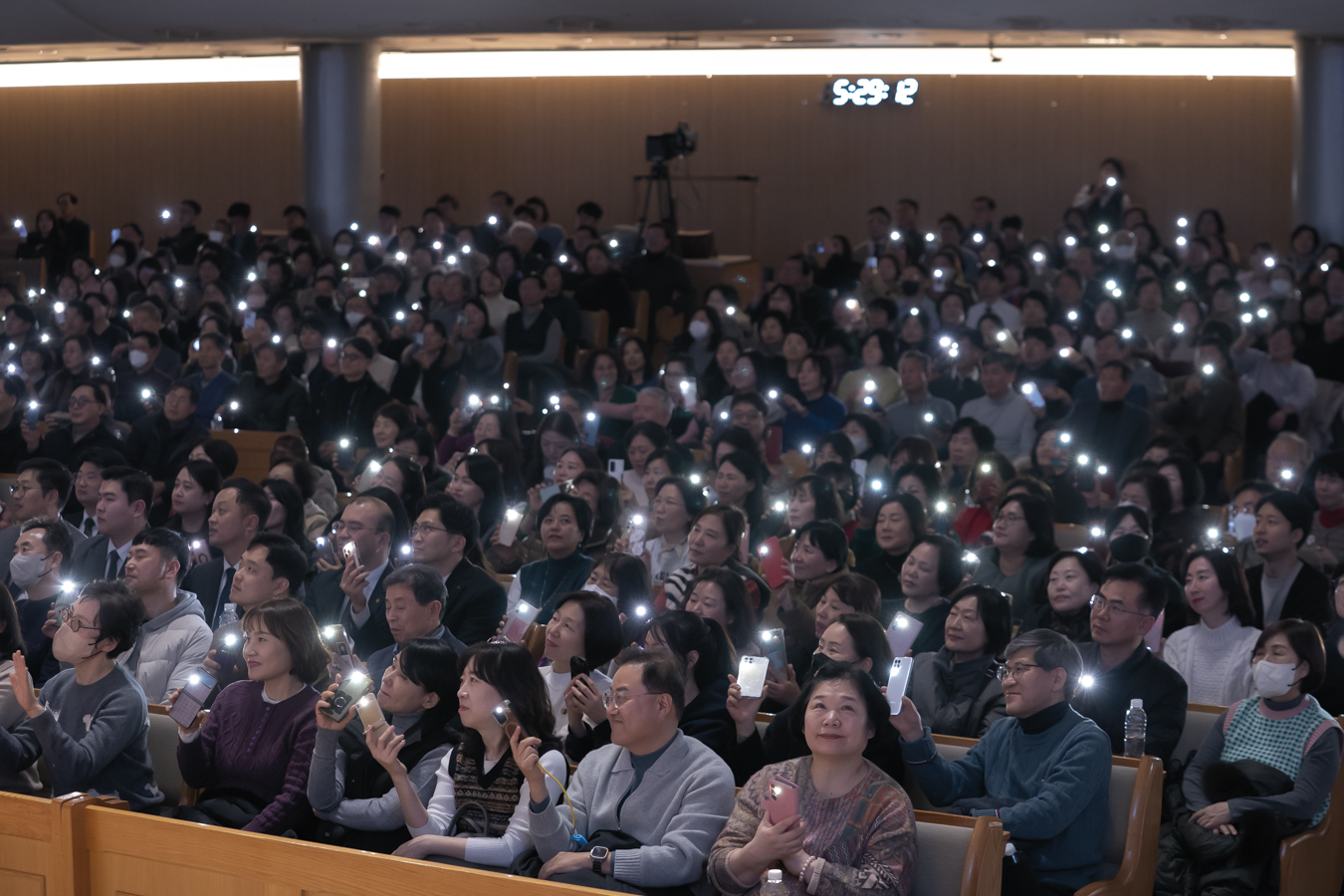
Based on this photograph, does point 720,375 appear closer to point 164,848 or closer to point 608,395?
point 608,395

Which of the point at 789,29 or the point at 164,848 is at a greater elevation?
the point at 789,29

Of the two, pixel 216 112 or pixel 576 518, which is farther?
pixel 216 112

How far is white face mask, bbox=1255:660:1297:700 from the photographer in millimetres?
3680

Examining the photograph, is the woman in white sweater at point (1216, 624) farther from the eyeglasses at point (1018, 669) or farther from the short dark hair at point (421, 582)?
the short dark hair at point (421, 582)

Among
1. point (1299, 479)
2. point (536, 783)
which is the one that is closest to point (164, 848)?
point (536, 783)

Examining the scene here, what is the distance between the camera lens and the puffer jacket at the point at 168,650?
4.28 meters

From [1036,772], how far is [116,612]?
2.39 metres

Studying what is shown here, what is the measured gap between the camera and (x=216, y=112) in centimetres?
1544

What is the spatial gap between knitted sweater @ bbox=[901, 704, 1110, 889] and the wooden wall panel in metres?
11.0

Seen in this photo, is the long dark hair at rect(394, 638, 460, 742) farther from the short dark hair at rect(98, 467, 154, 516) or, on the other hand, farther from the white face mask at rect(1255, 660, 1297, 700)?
the short dark hair at rect(98, 467, 154, 516)

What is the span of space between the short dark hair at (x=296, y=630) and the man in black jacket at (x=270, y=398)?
4.41 metres

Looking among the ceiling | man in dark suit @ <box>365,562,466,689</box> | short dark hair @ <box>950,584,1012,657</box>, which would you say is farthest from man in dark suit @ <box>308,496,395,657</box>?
the ceiling

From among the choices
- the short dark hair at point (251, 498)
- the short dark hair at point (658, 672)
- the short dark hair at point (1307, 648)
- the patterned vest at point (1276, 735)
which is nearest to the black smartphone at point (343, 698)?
the short dark hair at point (658, 672)

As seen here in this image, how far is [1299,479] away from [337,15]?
8198mm
